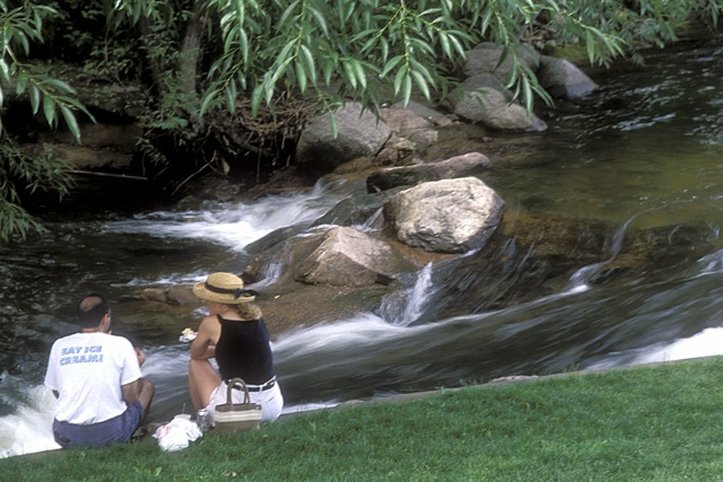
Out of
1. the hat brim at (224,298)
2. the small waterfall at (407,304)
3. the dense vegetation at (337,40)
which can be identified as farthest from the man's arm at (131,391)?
the small waterfall at (407,304)

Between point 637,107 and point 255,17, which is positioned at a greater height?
→ point 255,17

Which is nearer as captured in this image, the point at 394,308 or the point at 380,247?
the point at 394,308

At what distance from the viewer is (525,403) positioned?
20.7ft

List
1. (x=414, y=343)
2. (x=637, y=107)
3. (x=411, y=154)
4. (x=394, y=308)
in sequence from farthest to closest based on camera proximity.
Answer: (x=637, y=107)
(x=411, y=154)
(x=394, y=308)
(x=414, y=343)

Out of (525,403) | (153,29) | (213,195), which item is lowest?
(213,195)

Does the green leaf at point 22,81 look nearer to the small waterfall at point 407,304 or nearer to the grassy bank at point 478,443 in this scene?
the grassy bank at point 478,443

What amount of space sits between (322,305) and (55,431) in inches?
179

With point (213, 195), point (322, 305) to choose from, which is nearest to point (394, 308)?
point (322, 305)

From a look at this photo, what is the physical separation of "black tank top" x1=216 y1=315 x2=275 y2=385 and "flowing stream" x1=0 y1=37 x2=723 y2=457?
6.00ft

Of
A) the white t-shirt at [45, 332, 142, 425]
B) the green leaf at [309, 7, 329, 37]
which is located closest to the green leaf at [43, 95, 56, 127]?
the green leaf at [309, 7, 329, 37]

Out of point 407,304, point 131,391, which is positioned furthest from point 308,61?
point 407,304

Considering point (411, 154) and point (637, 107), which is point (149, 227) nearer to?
point (411, 154)

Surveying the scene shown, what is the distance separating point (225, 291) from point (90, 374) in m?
0.96

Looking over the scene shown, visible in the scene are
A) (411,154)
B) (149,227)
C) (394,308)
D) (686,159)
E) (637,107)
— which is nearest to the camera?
(394,308)
